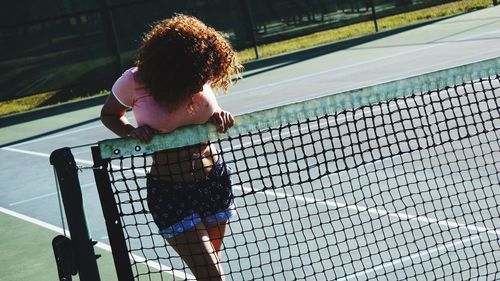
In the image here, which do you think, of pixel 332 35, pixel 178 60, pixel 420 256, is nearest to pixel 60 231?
pixel 420 256

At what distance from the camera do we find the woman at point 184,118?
395 cm

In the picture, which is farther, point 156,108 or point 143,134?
point 156,108

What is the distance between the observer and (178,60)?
3928mm

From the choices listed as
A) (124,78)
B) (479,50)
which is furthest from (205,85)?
(479,50)

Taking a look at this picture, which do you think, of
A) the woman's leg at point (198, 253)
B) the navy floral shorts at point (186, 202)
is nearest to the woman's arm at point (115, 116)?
the navy floral shorts at point (186, 202)

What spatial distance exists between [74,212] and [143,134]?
0.44m

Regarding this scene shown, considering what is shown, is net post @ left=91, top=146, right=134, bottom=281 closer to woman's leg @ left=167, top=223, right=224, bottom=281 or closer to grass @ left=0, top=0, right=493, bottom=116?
woman's leg @ left=167, top=223, right=224, bottom=281

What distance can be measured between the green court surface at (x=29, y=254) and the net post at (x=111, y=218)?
240cm

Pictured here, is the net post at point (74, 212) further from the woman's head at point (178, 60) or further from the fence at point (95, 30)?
the fence at point (95, 30)

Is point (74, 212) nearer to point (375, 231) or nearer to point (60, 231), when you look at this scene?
point (375, 231)

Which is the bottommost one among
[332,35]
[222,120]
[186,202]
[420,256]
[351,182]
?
[332,35]

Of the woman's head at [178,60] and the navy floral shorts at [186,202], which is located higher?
the woman's head at [178,60]

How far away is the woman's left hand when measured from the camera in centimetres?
401

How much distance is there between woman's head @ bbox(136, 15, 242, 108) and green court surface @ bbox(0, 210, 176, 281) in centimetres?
269
